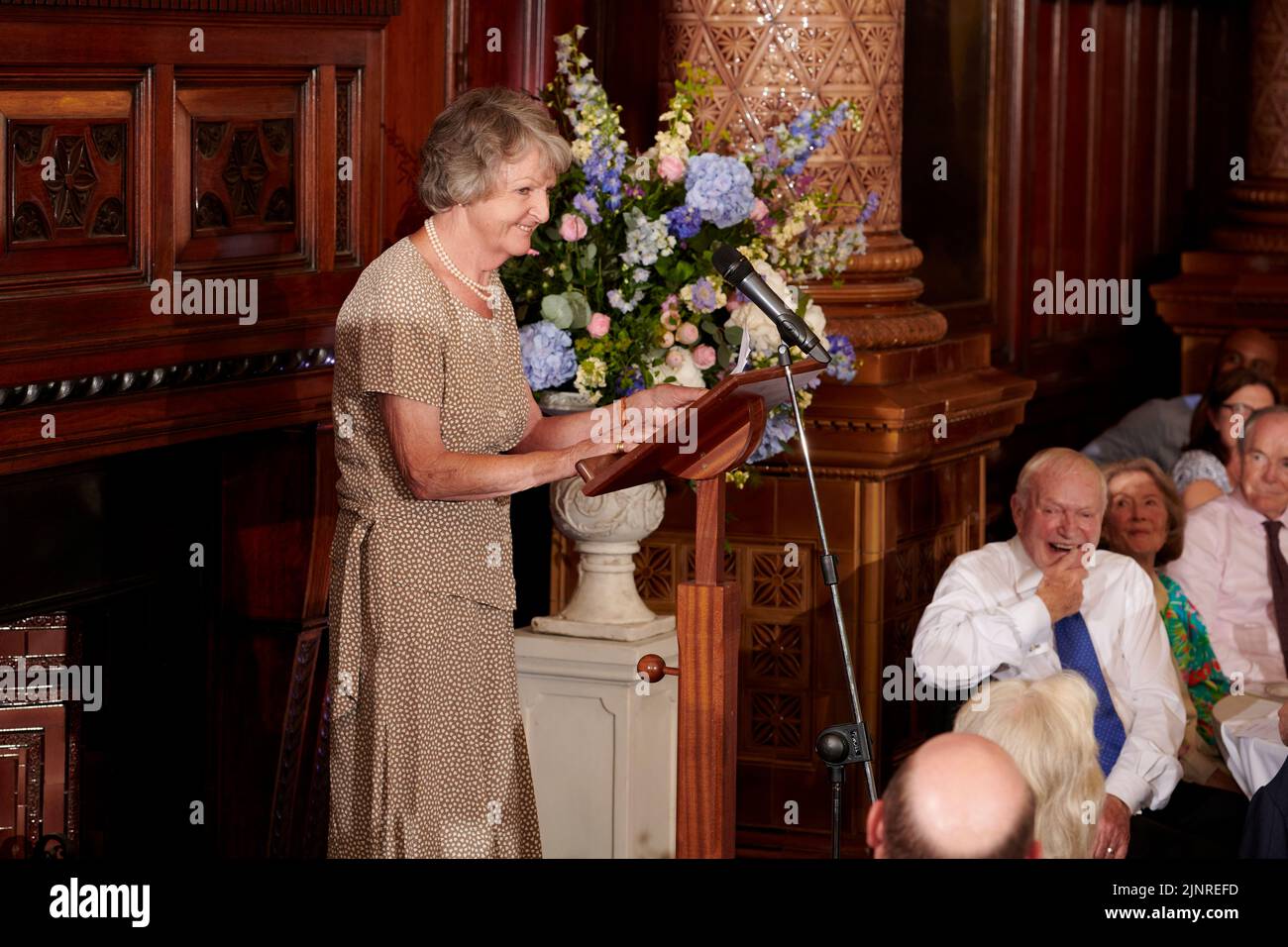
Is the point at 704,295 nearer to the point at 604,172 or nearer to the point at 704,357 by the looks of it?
the point at 704,357

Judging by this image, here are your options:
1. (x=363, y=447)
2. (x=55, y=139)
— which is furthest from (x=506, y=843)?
(x=55, y=139)

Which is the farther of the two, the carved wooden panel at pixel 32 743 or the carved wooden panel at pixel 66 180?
the carved wooden panel at pixel 32 743

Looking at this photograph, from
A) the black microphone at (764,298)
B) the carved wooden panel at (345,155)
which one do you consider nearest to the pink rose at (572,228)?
the carved wooden panel at (345,155)

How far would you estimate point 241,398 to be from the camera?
4.04 m

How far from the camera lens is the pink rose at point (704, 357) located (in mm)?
4164

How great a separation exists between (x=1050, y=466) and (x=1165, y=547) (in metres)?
0.77

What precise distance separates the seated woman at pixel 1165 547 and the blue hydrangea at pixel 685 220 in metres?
1.39

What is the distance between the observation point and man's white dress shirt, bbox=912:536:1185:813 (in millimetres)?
4211

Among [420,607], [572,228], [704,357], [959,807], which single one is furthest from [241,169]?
[959,807]

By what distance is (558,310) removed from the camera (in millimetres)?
4168

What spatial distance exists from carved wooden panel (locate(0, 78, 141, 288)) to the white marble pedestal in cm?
124

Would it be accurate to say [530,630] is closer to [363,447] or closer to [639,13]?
[363,447]

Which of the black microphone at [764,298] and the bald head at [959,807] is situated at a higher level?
the black microphone at [764,298]

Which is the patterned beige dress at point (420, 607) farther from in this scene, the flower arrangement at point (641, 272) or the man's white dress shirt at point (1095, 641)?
the man's white dress shirt at point (1095, 641)
